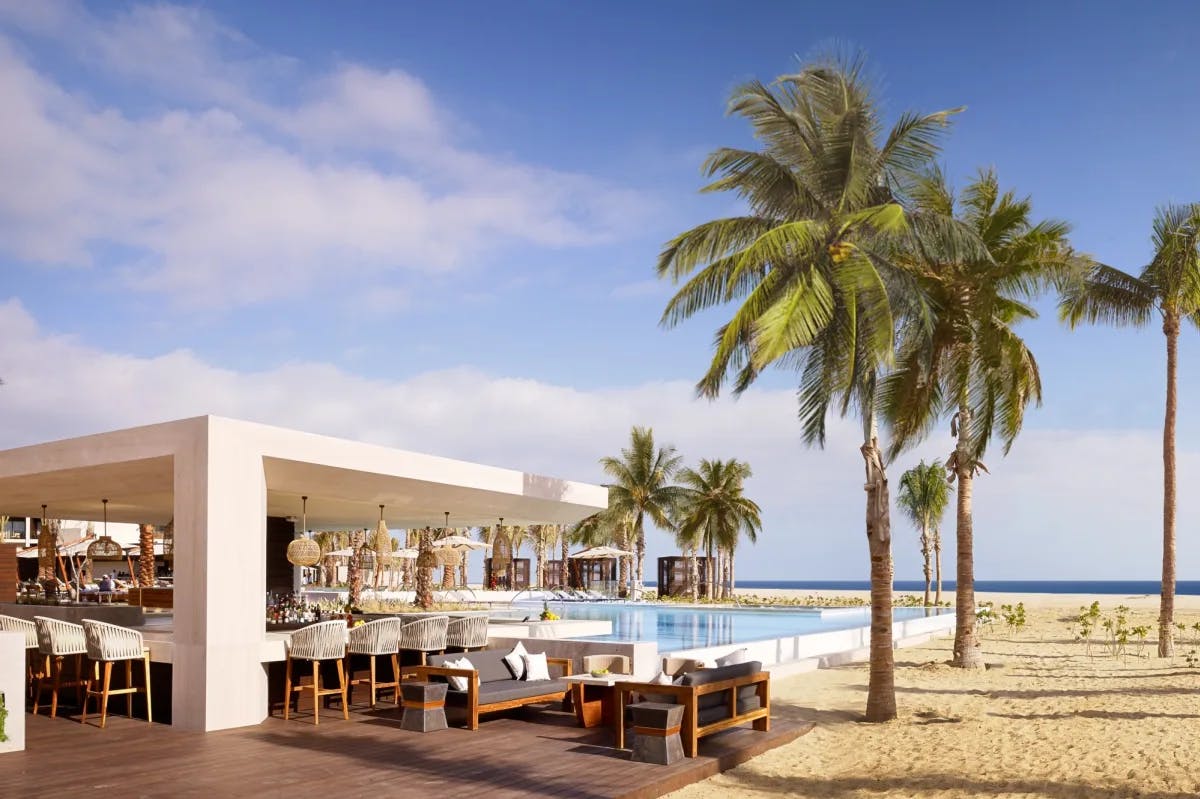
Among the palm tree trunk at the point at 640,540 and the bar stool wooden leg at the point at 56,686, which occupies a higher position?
the bar stool wooden leg at the point at 56,686

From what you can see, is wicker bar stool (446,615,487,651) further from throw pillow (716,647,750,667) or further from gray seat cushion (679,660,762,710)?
gray seat cushion (679,660,762,710)

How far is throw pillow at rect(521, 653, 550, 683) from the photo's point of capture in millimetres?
11570

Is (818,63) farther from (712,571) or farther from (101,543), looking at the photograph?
(712,571)

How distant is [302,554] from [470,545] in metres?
17.2

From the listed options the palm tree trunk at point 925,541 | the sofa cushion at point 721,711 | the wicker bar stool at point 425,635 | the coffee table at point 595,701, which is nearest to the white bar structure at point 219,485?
the wicker bar stool at point 425,635

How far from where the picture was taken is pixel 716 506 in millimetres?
40625

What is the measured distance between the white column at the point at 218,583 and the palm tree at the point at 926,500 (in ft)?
117

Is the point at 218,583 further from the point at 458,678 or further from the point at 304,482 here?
the point at 458,678

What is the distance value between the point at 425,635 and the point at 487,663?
1.15 meters

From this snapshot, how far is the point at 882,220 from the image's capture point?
10.8 meters

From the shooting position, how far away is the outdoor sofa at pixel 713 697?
30.0 ft

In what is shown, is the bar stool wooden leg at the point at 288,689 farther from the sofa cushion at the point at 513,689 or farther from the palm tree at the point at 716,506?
the palm tree at the point at 716,506

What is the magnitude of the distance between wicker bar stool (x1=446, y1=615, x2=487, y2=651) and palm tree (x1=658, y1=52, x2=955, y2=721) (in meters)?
4.45

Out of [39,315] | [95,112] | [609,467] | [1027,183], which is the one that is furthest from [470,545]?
[1027,183]
